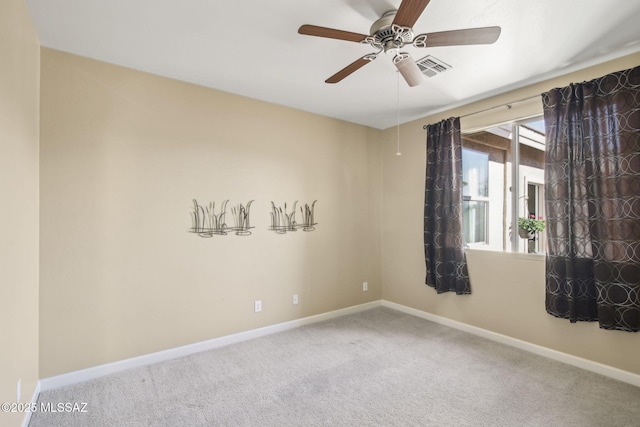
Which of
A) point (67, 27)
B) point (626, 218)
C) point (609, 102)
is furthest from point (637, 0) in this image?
point (67, 27)

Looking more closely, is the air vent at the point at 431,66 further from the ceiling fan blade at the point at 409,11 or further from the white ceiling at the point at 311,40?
the ceiling fan blade at the point at 409,11

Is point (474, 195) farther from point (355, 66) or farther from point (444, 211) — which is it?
point (355, 66)

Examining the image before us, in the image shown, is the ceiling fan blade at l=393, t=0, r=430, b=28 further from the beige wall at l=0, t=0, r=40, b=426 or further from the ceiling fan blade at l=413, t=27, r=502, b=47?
the beige wall at l=0, t=0, r=40, b=426

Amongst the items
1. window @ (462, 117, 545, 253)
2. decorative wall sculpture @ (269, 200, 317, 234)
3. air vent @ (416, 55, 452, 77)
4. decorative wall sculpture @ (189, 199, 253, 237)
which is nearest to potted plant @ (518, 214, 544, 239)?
window @ (462, 117, 545, 253)

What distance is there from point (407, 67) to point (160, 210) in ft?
7.87

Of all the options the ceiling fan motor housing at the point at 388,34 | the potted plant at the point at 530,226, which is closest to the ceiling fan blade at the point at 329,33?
the ceiling fan motor housing at the point at 388,34

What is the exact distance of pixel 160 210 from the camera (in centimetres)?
280

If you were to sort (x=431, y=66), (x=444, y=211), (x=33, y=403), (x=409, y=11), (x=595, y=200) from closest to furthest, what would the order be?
(x=409, y=11) < (x=33, y=403) < (x=595, y=200) < (x=431, y=66) < (x=444, y=211)

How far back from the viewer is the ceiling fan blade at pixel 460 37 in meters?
1.69

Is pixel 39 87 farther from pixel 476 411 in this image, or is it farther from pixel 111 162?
pixel 476 411

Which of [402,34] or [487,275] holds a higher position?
[402,34]

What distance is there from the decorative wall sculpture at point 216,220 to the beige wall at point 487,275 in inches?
83.0

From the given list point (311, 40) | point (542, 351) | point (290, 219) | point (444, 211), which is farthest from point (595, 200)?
point (290, 219)

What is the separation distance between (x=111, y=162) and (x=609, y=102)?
4103 millimetres
